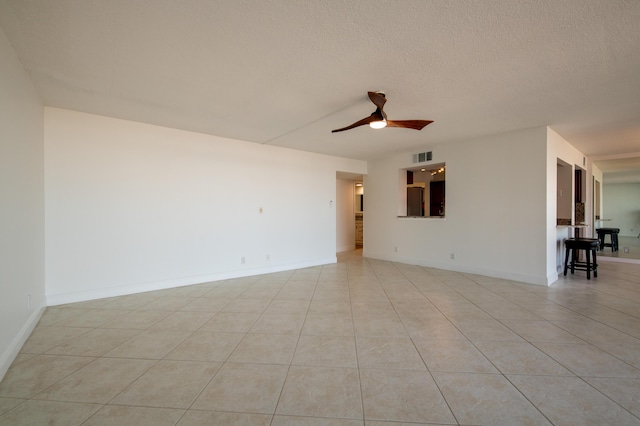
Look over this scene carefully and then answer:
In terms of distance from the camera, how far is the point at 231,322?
2.92 m

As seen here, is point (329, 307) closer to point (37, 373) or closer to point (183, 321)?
point (183, 321)

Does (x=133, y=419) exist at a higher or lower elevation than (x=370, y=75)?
lower

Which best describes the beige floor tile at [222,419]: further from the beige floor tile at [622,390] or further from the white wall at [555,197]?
the white wall at [555,197]

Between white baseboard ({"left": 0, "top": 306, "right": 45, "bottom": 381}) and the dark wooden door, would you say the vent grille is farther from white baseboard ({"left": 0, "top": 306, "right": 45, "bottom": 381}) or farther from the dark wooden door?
white baseboard ({"left": 0, "top": 306, "right": 45, "bottom": 381})

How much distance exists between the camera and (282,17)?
189cm

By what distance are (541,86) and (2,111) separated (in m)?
4.93

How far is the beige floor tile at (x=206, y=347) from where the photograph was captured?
2.21 m

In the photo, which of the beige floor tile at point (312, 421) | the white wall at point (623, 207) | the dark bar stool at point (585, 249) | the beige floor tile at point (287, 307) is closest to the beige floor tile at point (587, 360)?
the beige floor tile at point (312, 421)

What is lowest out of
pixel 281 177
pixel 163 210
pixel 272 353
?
pixel 272 353

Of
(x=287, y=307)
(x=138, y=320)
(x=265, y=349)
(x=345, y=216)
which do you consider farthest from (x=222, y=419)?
(x=345, y=216)

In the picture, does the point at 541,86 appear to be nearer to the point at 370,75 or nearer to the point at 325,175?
the point at 370,75

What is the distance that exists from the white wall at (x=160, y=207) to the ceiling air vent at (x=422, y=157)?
2.32m

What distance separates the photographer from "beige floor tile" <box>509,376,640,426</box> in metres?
1.53

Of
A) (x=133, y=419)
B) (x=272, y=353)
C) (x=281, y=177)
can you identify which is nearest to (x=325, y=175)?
(x=281, y=177)
